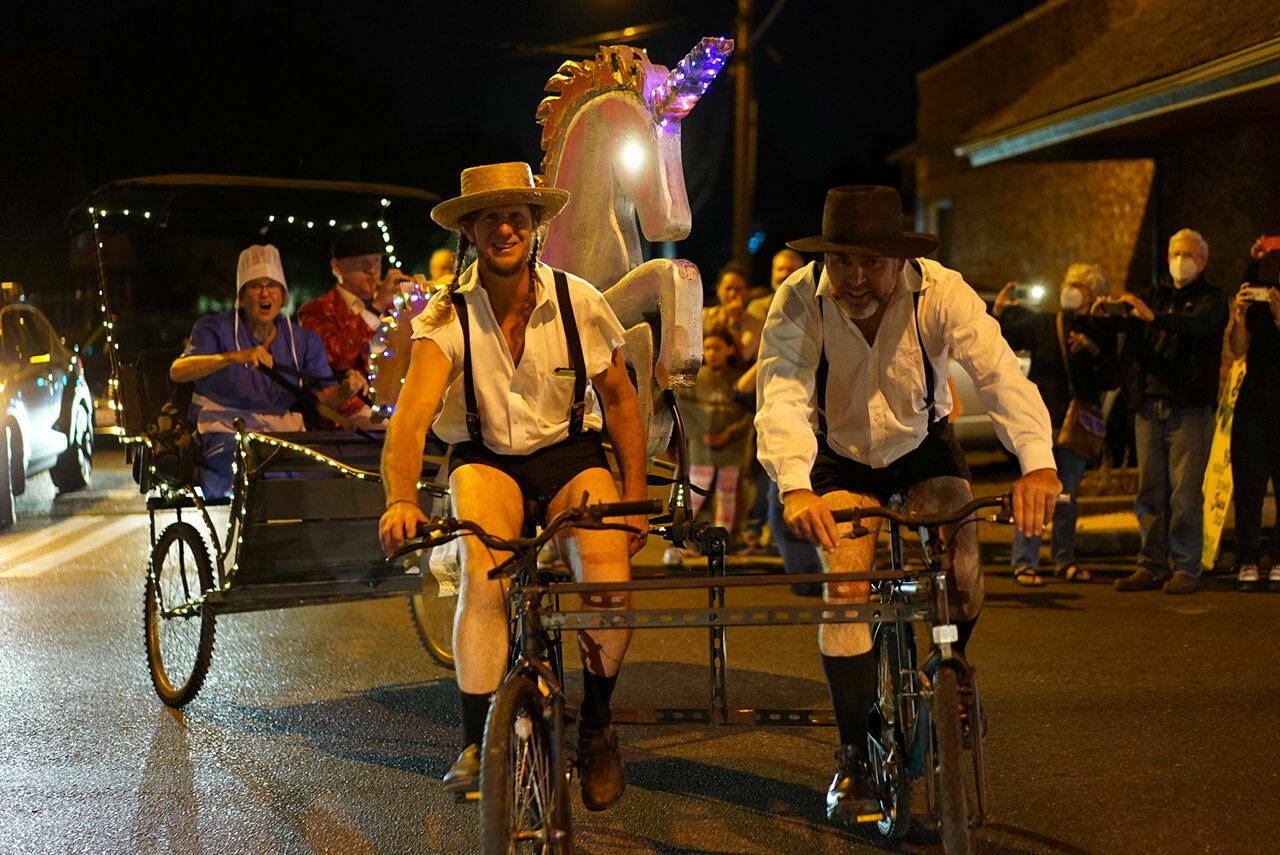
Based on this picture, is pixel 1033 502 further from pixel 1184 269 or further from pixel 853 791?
pixel 1184 269

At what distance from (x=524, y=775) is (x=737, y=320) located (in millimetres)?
6768

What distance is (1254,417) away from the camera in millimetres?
9008

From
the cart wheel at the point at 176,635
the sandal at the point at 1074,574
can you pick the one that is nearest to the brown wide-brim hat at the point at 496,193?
the cart wheel at the point at 176,635

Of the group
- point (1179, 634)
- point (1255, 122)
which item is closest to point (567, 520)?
point (1179, 634)

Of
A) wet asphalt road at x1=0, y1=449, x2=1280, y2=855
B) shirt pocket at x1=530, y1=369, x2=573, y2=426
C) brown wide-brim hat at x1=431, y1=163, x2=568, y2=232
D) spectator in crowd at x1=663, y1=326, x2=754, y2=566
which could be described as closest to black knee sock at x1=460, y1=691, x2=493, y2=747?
wet asphalt road at x1=0, y1=449, x2=1280, y2=855

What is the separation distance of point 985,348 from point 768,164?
67.3 meters

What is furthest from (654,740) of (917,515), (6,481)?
(6,481)

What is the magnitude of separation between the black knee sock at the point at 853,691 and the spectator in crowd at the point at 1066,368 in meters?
5.12

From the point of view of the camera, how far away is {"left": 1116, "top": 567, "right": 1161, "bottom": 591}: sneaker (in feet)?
29.5

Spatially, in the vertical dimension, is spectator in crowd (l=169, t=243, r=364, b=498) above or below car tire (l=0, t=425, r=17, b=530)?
above

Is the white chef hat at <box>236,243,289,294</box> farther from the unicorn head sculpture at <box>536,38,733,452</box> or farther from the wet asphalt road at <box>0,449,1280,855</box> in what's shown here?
the wet asphalt road at <box>0,449,1280,855</box>

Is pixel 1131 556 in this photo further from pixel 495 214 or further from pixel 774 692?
pixel 495 214

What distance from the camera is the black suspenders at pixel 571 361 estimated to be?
4746mm

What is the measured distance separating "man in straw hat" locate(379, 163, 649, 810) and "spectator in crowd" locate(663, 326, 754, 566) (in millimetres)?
5033
